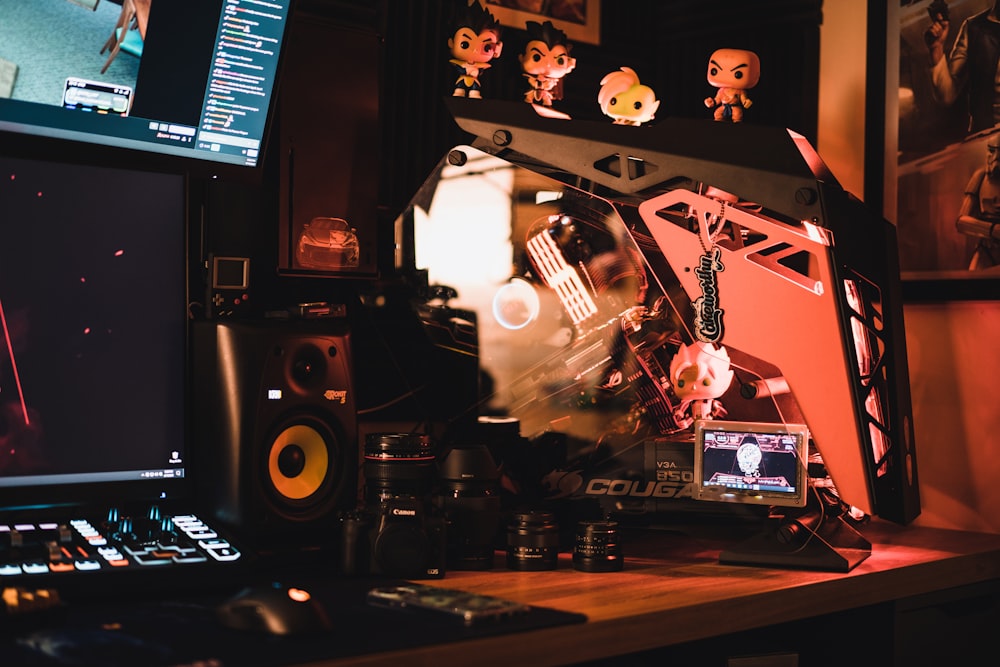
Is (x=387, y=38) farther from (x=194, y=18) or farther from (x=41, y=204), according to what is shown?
(x=41, y=204)

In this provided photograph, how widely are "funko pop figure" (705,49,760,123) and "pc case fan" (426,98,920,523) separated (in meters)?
0.39

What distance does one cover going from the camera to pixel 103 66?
131 centimetres

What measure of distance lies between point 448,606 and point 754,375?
65 cm

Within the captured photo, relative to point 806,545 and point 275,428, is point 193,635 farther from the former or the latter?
point 806,545

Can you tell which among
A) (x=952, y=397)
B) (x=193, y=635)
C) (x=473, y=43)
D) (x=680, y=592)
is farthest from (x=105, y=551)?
(x=952, y=397)

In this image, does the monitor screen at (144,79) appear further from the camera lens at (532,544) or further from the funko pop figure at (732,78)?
the funko pop figure at (732,78)

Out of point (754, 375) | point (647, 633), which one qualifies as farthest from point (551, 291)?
point (647, 633)

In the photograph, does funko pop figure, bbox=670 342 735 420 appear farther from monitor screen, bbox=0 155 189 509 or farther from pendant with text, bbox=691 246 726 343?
monitor screen, bbox=0 155 189 509

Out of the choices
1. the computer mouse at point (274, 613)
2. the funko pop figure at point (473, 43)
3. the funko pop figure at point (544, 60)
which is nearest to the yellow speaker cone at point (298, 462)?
the computer mouse at point (274, 613)

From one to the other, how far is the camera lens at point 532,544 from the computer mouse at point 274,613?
1.37 ft

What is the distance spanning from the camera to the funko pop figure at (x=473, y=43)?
1833 mm

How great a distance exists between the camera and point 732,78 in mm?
1896

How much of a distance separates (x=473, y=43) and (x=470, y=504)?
2.82 ft

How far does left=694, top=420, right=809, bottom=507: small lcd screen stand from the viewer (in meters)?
1.46
